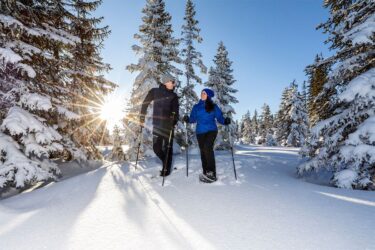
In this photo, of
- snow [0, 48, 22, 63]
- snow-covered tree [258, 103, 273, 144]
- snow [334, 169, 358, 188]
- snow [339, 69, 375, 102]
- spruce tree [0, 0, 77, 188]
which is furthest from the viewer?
snow-covered tree [258, 103, 273, 144]

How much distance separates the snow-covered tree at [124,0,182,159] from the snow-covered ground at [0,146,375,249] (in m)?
12.3

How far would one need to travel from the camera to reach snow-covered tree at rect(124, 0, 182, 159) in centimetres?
1805

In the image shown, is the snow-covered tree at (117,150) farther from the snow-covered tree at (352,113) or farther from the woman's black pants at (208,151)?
the snow-covered tree at (352,113)

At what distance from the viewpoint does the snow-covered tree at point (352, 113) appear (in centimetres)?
766

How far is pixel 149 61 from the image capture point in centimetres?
1834

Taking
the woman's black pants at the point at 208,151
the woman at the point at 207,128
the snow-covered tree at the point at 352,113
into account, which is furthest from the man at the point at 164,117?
the snow-covered tree at the point at 352,113

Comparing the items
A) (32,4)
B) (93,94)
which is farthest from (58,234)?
(93,94)

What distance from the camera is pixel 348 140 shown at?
26.2ft

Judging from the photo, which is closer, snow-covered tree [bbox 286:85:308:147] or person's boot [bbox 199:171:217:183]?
person's boot [bbox 199:171:217:183]

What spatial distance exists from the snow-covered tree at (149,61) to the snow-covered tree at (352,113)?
37.1 feet

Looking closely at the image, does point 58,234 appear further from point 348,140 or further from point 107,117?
point 107,117

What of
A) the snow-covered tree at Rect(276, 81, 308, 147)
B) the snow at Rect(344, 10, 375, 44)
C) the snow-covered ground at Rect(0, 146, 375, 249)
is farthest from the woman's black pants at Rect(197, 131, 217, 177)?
the snow-covered tree at Rect(276, 81, 308, 147)

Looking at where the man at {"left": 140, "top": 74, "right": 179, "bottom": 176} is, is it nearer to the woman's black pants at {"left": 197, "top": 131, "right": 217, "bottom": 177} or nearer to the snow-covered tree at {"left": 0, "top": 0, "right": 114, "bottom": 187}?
the woman's black pants at {"left": 197, "top": 131, "right": 217, "bottom": 177}

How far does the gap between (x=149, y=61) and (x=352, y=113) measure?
13.3m
